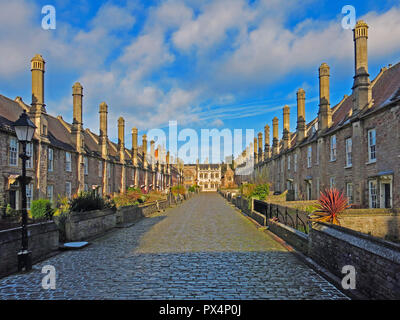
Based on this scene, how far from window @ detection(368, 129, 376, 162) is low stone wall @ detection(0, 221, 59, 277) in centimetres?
1678

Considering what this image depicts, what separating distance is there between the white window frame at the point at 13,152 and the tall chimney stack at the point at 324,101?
76.9 ft

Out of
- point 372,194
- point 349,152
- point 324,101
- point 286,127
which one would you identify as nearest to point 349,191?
point 349,152

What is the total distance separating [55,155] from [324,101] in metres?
23.2

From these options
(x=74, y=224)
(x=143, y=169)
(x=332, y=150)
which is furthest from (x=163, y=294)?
(x=143, y=169)

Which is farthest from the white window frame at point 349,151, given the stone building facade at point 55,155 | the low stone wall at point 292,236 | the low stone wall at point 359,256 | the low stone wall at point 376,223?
the stone building facade at point 55,155

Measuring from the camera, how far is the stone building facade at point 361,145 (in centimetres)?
1556

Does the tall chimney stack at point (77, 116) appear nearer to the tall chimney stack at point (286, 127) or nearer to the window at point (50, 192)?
the window at point (50, 192)

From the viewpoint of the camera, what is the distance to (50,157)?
24125 mm

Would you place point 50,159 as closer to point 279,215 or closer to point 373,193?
point 279,215

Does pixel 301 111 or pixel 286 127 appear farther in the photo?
pixel 286 127

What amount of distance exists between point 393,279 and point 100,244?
10.4m

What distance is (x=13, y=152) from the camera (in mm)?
19984

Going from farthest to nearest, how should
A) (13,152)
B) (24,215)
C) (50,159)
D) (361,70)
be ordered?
(50,159) < (13,152) < (361,70) < (24,215)
